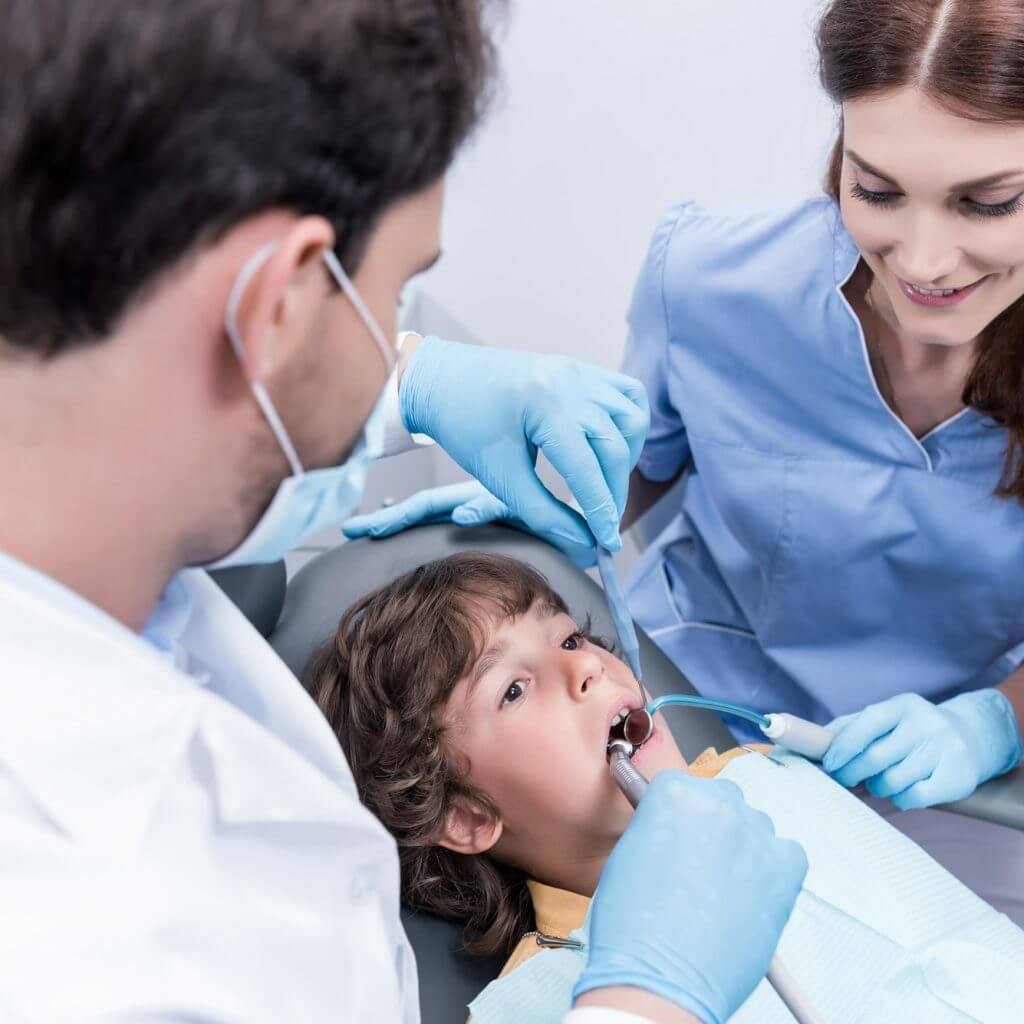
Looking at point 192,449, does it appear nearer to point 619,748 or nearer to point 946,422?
point 619,748

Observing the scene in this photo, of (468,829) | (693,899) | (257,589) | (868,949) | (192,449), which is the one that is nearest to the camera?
(192,449)

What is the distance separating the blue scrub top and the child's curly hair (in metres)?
0.36

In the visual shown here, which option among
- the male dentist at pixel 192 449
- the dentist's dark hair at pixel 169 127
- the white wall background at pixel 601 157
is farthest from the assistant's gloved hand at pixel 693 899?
the white wall background at pixel 601 157

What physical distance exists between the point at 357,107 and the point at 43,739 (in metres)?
0.42

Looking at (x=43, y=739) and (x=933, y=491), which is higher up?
(x=43, y=739)

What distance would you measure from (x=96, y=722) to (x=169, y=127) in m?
0.36

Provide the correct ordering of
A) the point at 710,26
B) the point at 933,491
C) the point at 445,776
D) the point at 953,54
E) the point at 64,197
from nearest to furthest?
the point at 64,197 < the point at 953,54 < the point at 445,776 < the point at 933,491 < the point at 710,26

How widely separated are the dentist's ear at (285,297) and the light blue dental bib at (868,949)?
785 millimetres

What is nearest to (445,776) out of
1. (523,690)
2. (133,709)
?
(523,690)

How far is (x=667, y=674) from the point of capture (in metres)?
1.45

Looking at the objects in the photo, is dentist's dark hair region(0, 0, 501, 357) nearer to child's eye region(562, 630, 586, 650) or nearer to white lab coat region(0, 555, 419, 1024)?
white lab coat region(0, 555, 419, 1024)

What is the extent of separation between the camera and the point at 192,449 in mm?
658

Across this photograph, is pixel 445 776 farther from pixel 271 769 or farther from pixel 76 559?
pixel 76 559

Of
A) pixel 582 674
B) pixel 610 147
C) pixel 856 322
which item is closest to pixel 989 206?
pixel 856 322
